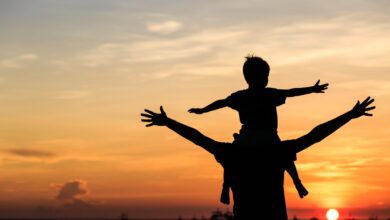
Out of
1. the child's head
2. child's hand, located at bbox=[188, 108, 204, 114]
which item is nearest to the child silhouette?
the child's head

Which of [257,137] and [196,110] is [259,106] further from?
[196,110]

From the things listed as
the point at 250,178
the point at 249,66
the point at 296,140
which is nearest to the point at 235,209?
→ the point at 250,178

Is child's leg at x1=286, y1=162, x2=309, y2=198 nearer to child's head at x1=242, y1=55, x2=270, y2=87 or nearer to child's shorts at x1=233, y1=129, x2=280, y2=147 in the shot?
child's shorts at x1=233, y1=129, x2=280, y2=147

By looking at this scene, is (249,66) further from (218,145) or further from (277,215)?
(277,215)

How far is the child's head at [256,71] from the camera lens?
14852 millimetres

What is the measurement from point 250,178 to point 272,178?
392 mm

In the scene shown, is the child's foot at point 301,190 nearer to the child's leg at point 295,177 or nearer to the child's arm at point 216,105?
the child's leg at point 295,177

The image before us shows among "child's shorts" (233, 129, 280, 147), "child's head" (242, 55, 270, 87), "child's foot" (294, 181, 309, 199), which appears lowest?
"child's foot" (294, 181, 309, 199)

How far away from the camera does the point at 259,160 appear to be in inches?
603

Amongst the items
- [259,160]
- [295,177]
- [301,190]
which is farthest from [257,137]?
[301,190]

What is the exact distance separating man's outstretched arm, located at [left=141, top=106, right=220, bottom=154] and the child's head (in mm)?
1260

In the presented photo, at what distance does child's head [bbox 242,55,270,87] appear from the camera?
48.7ft

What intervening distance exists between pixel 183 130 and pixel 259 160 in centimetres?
145

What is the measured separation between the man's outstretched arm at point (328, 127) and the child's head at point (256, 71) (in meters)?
1.19
